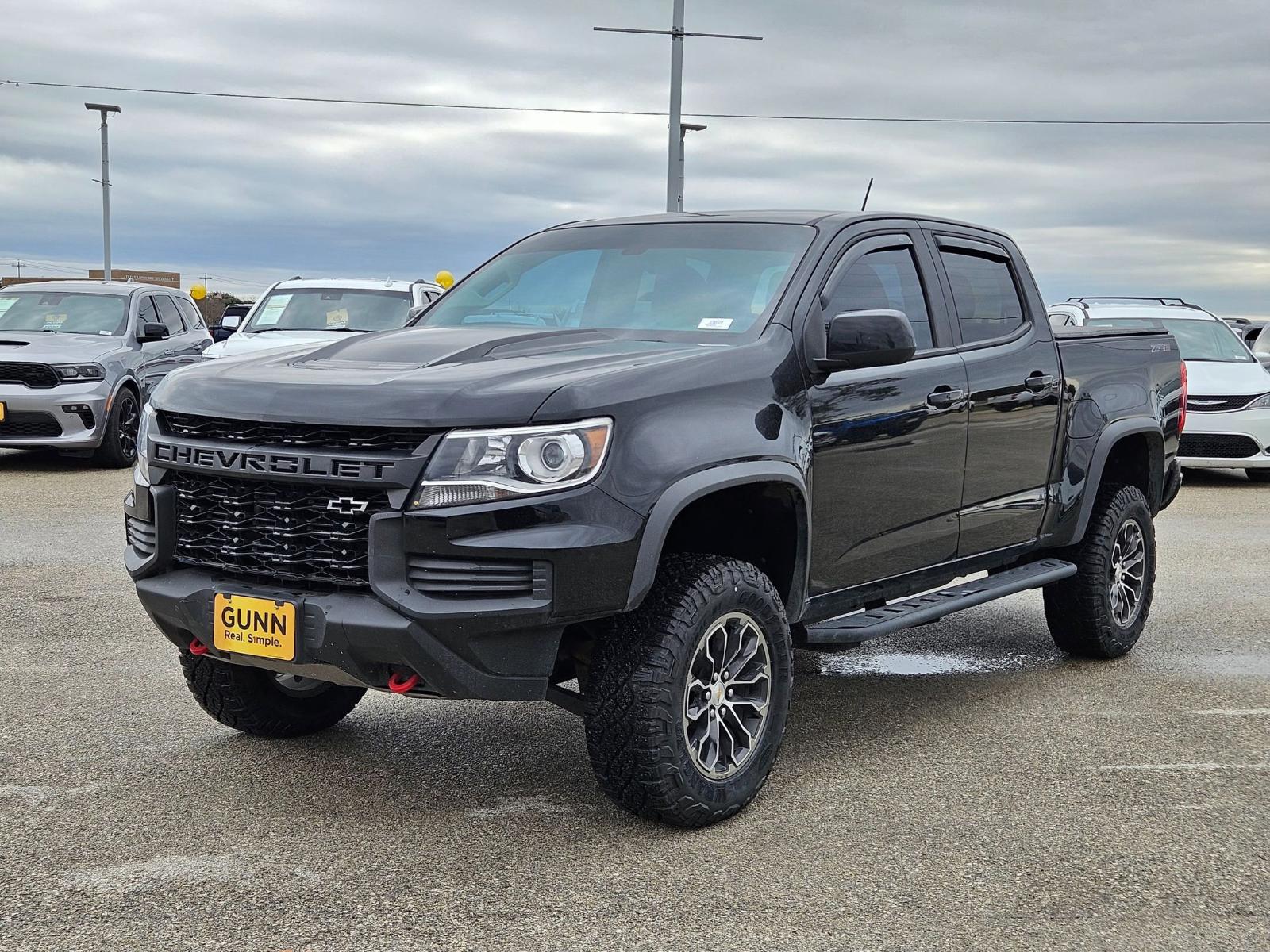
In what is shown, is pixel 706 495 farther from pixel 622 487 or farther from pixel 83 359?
pixel 83 359

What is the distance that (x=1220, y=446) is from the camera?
1429cm

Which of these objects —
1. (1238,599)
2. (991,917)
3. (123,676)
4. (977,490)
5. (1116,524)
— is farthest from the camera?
(1238,599)

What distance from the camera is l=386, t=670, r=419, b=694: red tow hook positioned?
4016 millimetres

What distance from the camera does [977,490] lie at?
5711mm

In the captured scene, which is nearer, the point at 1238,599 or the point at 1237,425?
the point at 1238,599

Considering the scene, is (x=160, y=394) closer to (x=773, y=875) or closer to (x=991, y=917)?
(x=773, y=875)

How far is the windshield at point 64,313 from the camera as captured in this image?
48.7 feet

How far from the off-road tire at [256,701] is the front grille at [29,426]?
956 centimetres

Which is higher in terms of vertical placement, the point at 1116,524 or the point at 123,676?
the point at 1116,524

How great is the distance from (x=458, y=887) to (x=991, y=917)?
54.2 inches

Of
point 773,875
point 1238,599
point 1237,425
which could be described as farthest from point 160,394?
point 1237,425

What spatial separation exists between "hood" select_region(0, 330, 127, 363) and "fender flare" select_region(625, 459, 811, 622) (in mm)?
10884

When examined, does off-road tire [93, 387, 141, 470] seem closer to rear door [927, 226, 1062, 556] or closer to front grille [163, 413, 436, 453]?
rear door [927, 226, 1062, 556]

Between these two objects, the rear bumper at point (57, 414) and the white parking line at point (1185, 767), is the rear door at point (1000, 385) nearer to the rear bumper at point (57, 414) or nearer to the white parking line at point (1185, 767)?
the white parking line at point (1185, 767)
